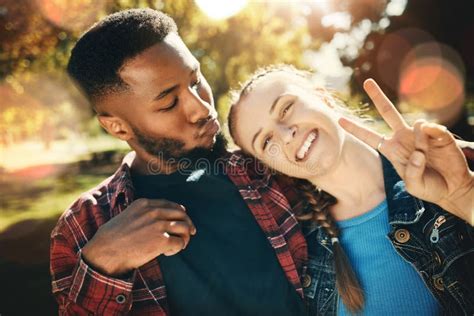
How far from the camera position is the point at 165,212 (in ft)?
6.96

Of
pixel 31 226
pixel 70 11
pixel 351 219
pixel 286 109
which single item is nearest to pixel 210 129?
pixel 286 109

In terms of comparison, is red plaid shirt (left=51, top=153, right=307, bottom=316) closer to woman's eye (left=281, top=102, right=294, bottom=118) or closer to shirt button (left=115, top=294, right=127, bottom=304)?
shirt button (left=115, top=294, right=127, bottom=304)

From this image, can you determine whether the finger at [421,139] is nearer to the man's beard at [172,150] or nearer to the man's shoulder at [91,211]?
the man's beard at [172,150]

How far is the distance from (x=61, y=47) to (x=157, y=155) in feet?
31.4

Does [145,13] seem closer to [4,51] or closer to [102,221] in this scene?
[102,221]

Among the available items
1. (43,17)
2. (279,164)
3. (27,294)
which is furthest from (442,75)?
(27,294)

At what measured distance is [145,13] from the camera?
2912 mm

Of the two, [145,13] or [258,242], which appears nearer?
[258,242]

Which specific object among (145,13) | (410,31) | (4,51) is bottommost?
(4,51)

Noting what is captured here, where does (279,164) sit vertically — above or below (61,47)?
above

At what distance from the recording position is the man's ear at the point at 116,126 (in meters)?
2.99

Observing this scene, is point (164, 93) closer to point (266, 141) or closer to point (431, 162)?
point (266, 141)

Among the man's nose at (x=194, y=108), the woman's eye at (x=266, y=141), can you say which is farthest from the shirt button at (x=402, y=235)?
the man's nose at (x=194, y=108)

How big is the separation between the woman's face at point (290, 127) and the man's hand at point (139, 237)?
2.52ft
